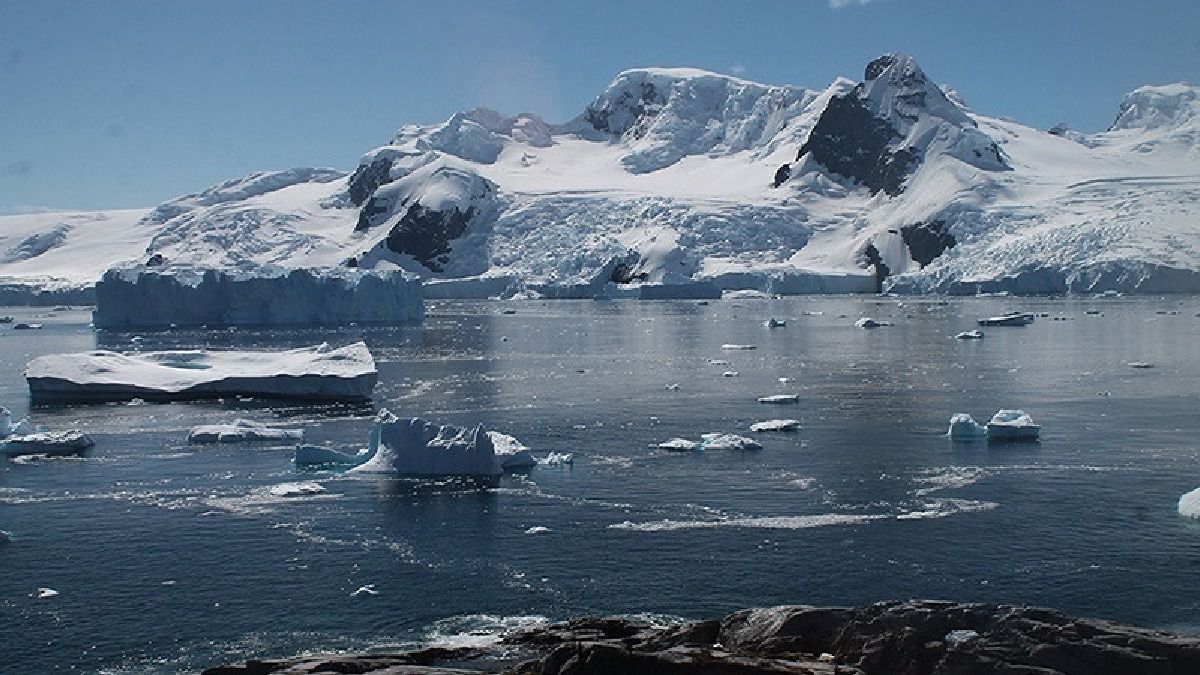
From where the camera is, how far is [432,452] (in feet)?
96.7

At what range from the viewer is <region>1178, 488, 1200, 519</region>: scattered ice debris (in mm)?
23797

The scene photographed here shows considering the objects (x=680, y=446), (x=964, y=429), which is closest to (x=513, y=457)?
(x=680, y=446)

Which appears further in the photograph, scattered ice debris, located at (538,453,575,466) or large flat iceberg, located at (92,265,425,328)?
large flat iceberg, located at (92,265,425,328)

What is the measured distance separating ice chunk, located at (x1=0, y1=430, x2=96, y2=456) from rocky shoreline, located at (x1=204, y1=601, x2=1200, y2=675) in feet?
66.2

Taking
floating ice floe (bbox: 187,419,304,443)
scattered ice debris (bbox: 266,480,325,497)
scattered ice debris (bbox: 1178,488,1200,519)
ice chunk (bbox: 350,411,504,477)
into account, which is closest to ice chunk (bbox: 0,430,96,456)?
floating ice floe (bbox: 187,419,304,443)

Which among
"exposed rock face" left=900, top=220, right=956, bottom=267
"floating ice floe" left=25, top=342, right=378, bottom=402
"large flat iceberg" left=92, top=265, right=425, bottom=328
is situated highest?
"exposed rock face" left=900, top=220, right=956, bottom=267

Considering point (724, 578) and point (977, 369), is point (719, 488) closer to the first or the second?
point (724, 578)

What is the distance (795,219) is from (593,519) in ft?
446

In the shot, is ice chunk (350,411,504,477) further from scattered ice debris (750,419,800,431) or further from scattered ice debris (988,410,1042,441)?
scattered ice debris (988,410,1042,441)

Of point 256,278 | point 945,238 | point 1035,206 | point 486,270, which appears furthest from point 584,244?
point 256,278

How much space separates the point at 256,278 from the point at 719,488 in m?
60.8

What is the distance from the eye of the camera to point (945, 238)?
13425 cm

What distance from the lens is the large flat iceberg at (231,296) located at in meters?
81.0

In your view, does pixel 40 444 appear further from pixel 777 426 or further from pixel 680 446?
pixel 777 426
